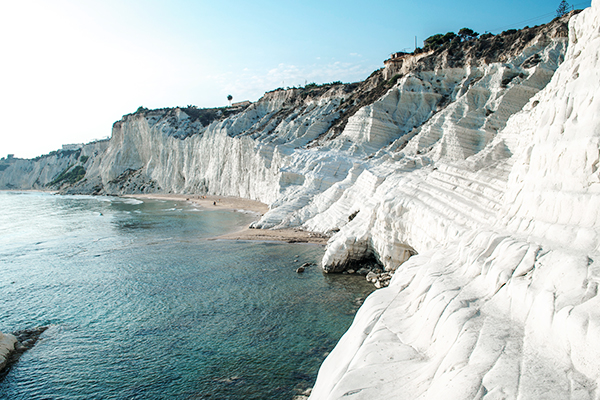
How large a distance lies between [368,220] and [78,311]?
1416cm

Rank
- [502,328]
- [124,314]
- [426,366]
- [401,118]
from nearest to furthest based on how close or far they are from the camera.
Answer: [502,328]
[426,366]
[124,314]
[401,118]

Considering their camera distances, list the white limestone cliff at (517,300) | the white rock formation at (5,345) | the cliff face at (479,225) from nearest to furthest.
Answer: the white limestone cliff at (517,300) → the cliff face at (479,225) → the white rock formation at (5,345)

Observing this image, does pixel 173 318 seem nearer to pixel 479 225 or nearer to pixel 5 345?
pixel 5 345

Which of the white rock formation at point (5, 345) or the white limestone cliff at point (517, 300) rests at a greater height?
the white limestone cliff at point (517, 300)

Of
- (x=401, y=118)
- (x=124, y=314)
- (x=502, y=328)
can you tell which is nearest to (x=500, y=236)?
(x=502, y=328)

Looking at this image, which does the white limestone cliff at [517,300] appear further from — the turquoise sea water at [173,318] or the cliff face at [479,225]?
the turquoise sea water at [173,318]

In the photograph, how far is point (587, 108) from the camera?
287 inches

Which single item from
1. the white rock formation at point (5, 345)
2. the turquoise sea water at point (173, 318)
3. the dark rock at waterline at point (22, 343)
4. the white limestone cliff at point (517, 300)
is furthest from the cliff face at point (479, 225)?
the white rock formation at point (5, 345)

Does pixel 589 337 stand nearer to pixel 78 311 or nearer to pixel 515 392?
pixel 515 392

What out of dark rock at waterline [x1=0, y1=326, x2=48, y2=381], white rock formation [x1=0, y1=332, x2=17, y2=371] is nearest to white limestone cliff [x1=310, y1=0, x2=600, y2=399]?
dark rock at waterline [x1=0, y1=326, x2=48, y2=381]

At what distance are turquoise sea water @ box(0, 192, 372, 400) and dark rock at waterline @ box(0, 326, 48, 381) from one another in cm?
25

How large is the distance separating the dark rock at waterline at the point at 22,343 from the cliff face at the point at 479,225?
34.0ft

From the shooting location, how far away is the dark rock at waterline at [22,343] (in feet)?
37.7

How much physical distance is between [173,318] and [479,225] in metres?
11.6
